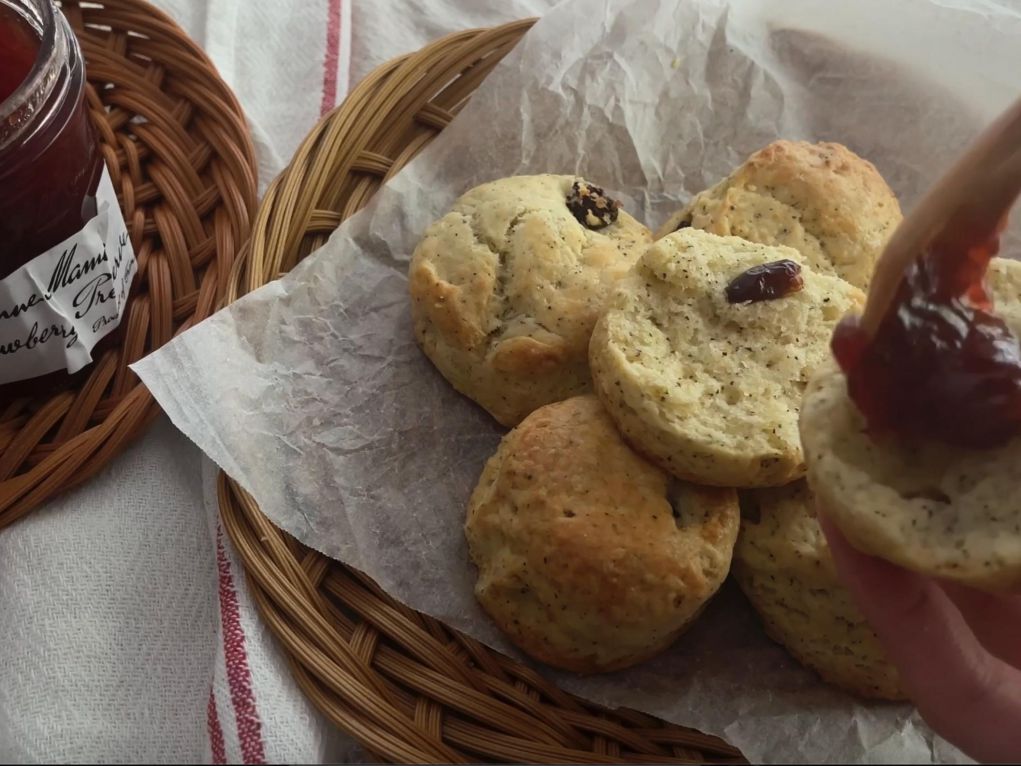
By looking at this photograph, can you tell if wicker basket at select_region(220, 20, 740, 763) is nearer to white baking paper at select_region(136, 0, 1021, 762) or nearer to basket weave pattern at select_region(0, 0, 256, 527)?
white baking paper at select_region(136, 0, 1021, 762)

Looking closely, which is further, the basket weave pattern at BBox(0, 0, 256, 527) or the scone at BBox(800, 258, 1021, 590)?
the basket weave pattern at BBox(0, 0, 256, 527)

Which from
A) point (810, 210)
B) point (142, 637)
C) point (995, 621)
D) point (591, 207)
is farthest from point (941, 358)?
point (142, 637)

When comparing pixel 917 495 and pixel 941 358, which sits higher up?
pixel 941 358

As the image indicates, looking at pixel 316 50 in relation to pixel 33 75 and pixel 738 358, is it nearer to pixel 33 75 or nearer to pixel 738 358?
pixel 33 75

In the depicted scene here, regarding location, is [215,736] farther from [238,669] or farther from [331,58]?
[331,58]

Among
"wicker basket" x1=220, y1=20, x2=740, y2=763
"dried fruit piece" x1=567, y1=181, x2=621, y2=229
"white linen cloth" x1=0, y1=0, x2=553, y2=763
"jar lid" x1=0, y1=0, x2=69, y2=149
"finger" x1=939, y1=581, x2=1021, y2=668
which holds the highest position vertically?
"jar lid" x1=0, y1=0, x2=69, y2=149

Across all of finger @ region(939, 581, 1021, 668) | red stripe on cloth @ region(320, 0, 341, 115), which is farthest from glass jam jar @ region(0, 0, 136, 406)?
finger @ region(939, 581, 1021, 668)

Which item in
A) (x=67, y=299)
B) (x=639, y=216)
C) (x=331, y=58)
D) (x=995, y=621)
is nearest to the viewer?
(x=995, y=621)

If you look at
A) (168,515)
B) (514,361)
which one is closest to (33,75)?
(168,515)
